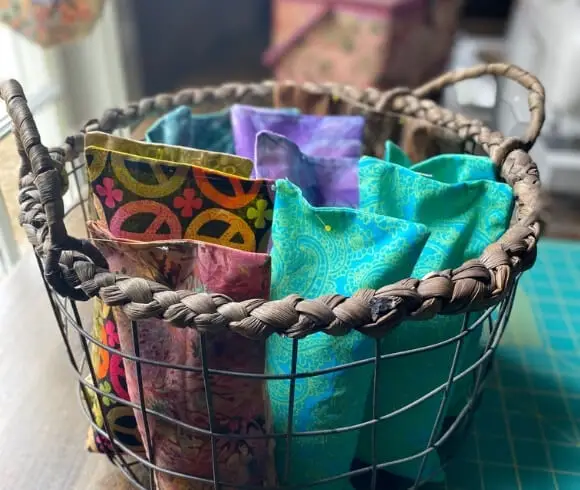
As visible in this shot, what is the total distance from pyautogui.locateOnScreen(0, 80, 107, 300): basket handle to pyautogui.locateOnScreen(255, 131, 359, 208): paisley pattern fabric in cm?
15

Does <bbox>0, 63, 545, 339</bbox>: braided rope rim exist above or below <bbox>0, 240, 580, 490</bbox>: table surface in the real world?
above

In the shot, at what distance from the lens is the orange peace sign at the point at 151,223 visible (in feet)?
1.23

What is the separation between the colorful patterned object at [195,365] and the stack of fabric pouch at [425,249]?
0.29 feet

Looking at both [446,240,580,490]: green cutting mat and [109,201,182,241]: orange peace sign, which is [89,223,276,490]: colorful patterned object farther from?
[446,240,580,490]: green cutting mat

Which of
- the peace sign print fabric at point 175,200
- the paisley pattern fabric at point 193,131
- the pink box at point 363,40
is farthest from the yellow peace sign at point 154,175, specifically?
the pink box at point 363,40

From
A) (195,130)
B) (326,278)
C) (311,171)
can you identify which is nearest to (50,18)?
(195,130)

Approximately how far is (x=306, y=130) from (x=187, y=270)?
243 millimetres

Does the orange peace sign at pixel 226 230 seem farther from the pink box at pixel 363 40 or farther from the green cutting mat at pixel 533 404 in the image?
the pink box at pixel 363 40

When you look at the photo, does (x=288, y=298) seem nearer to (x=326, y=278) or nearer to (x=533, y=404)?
(x=326, y=278)

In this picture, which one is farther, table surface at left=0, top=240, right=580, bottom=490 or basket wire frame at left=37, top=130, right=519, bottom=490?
table surface at left=0, top=240, right=580, bottom=490

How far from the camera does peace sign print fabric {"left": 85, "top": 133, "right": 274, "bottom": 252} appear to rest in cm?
37

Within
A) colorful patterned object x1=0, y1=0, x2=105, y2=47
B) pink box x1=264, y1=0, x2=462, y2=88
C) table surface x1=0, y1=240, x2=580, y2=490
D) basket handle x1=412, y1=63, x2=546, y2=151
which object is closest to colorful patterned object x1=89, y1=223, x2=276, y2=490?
table surface x1=0, y1=240, x2=580, y2=490

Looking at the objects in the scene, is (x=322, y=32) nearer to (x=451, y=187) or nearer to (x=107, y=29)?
(x=107, y=29)

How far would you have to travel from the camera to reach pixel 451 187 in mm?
407
